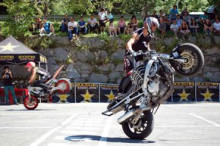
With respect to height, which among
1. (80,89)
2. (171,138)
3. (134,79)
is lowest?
(80,89)

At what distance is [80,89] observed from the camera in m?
24.7

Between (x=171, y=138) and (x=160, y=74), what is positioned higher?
(x=160, y=74)

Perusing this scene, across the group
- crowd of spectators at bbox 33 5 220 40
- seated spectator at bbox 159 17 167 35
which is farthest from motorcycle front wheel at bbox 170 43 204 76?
seated spectator at bbox 159 17 167 35

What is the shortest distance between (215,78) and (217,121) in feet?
54.5

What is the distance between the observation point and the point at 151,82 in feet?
28.1

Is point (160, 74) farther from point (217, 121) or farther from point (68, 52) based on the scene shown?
point (68, 52)

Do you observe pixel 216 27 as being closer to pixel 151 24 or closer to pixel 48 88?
pixel 48 88

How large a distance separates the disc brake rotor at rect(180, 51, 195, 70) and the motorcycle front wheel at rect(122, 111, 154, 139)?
1.10 m

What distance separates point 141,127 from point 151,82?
874 mm

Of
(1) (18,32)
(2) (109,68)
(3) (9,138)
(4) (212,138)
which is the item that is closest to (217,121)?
(4) (212,138)

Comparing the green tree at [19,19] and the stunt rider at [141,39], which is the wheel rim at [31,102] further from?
the green tree at [19,19]

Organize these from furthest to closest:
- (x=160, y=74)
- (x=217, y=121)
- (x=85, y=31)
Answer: (x=85, y=31) < (x=217, y=121) < (x=160, y=74)

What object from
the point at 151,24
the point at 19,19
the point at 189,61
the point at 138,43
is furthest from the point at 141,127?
the point at 19,19

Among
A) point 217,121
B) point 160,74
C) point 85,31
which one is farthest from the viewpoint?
point 85,31
